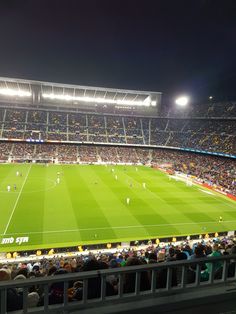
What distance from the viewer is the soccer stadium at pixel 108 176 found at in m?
23.4

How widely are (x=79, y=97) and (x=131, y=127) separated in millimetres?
19559

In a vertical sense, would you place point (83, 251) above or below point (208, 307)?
below

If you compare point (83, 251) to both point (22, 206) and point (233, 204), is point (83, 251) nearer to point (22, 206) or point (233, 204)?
point (22, 206)

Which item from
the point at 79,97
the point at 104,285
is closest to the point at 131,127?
the point at 79,97

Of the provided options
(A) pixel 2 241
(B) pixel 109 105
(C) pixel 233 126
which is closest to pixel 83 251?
(A) pixel 2 241

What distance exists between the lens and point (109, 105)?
94.7 m

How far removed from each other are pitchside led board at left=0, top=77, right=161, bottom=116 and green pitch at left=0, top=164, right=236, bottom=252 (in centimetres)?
4190

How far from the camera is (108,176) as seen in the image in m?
52.8

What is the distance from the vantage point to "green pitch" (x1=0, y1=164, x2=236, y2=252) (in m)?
25.4

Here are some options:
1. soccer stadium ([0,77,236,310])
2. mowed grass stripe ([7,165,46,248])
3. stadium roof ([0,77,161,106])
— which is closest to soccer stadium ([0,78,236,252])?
mowed grass stripe ([7,165,46,248])

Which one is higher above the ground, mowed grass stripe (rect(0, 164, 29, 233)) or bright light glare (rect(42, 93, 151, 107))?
bright light glare (rect(42, 93, 151, 107))

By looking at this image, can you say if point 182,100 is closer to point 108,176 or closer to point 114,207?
point 108,176

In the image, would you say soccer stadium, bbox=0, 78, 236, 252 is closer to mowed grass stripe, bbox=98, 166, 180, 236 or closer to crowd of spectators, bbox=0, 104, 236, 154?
mowed grass stripe, bbox=98, 166, 180, 236

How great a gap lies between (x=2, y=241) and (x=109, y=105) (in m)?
75.6
